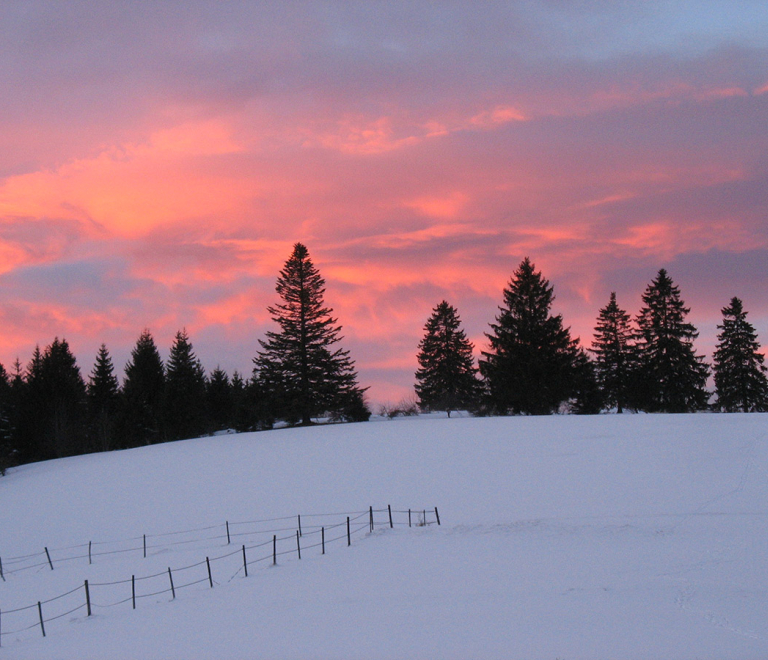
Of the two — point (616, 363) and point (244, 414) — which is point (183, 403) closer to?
point (244, 414)

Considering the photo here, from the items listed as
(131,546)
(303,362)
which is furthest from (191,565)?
(303,362)

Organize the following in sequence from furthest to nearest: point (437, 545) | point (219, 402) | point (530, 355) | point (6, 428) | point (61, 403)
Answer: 1. point (219, 402)
2. point (61, 403)
3. point (6, 428)
4. point (530, 355)
5. point (437, 545)

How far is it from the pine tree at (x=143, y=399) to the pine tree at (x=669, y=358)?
157ft

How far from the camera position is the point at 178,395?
68875 mm

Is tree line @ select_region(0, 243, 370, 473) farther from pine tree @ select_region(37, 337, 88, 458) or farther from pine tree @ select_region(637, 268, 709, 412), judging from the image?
pine tree @ select_region(637, 268, 709, 412)

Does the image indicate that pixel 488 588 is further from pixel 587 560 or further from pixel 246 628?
pixel 246 628

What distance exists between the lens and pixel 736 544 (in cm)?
2052

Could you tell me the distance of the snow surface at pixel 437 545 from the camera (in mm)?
14305

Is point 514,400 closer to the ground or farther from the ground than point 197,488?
farther from the ground

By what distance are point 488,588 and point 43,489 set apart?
34.9 m

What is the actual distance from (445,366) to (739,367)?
1125 inches

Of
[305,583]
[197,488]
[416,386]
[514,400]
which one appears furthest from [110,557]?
[416,386]

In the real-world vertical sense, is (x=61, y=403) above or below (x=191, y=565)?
above

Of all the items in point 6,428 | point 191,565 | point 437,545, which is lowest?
point 191,565
